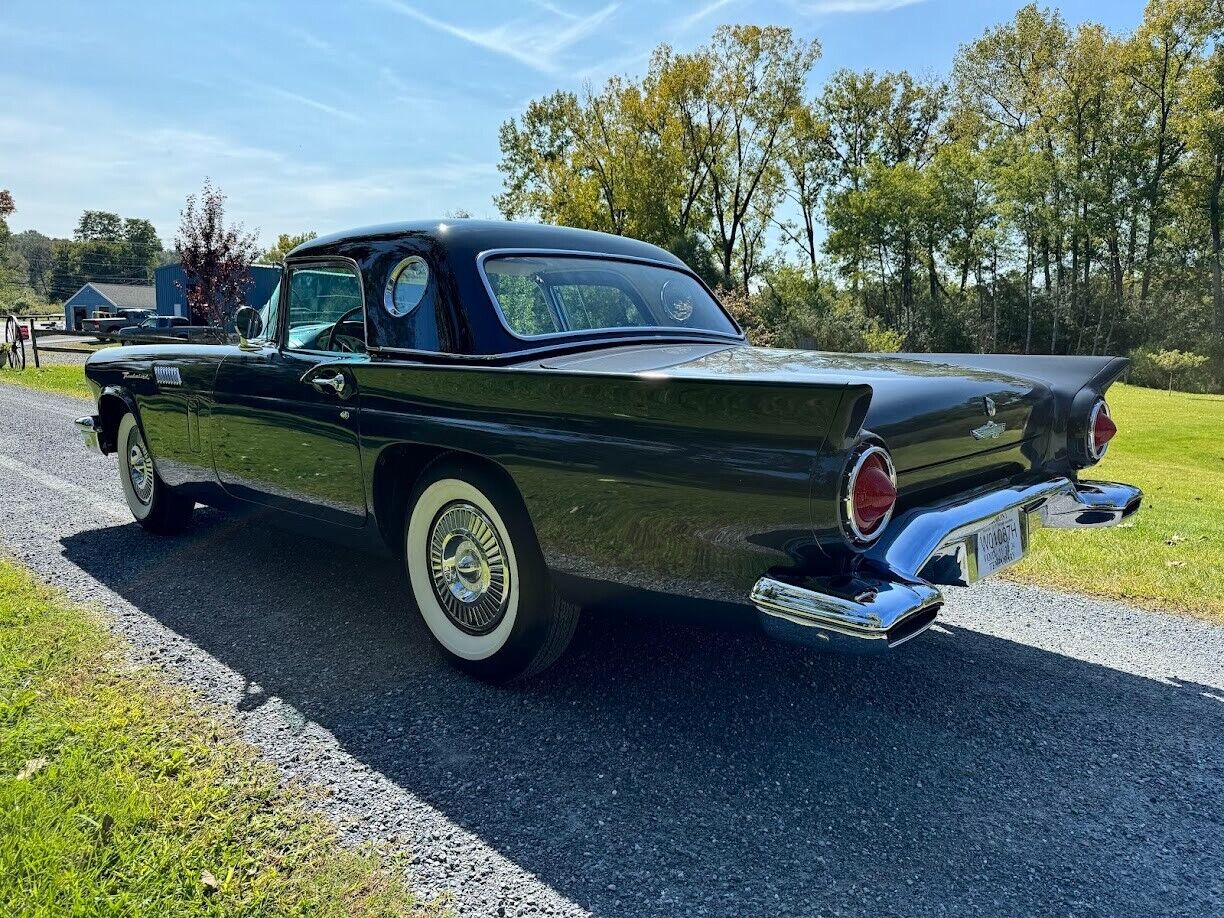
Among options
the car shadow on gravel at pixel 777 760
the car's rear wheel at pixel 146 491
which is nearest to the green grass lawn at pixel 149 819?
the car shadow on gravel at pixel 777 760

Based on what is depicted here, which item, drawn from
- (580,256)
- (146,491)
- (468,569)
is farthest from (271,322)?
(468,569)

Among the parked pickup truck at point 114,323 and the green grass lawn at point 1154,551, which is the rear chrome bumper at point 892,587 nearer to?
the green grass lawn at point 1154,551

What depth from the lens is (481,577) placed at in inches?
120

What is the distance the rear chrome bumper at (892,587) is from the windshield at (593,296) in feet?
5.01

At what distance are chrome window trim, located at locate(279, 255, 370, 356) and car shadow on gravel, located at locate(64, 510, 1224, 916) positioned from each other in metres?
1.19

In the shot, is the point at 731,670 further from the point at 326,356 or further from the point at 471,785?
the point at 326,356

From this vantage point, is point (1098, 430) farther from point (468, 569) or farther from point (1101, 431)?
point (468, 569)

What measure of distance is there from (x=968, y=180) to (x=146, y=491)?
3985cm

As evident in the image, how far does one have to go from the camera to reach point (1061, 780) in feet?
8.29

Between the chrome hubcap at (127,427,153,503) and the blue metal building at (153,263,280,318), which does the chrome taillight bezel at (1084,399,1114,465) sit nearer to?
the chrome hubcap at (127,427,153,503)

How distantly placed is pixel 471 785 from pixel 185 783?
0.81 m

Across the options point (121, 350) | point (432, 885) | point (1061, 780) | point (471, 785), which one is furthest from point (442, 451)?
point (121, 350)

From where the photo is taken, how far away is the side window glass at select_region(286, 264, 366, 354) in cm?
371

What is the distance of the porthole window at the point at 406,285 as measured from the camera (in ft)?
11.0
